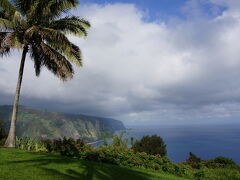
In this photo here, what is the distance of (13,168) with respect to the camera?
20.3 ft

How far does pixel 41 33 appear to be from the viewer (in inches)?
496

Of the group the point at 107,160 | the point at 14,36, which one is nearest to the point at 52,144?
the point at 107,160

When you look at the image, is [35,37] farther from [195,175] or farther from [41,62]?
[195,175]

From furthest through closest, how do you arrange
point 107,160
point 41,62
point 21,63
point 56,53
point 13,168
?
point 41,62
point 56,53
point 21,63
point 107,160
point 13,168

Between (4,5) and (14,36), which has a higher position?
(4,5)

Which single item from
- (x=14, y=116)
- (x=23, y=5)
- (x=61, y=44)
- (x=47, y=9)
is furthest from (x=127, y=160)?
(x=23, y=5)

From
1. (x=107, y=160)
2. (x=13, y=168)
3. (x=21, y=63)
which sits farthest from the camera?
(x=21, y=63)

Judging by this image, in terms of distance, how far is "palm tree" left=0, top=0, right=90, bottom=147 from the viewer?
12.4m

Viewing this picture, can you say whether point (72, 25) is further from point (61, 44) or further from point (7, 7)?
point (7, 7)

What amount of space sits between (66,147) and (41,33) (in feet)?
25.5

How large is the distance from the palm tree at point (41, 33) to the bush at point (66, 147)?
2.36 metres

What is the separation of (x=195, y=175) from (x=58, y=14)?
1496cm

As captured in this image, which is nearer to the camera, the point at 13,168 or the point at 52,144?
the point at 13,168

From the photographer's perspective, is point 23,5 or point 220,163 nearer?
point 23,5
